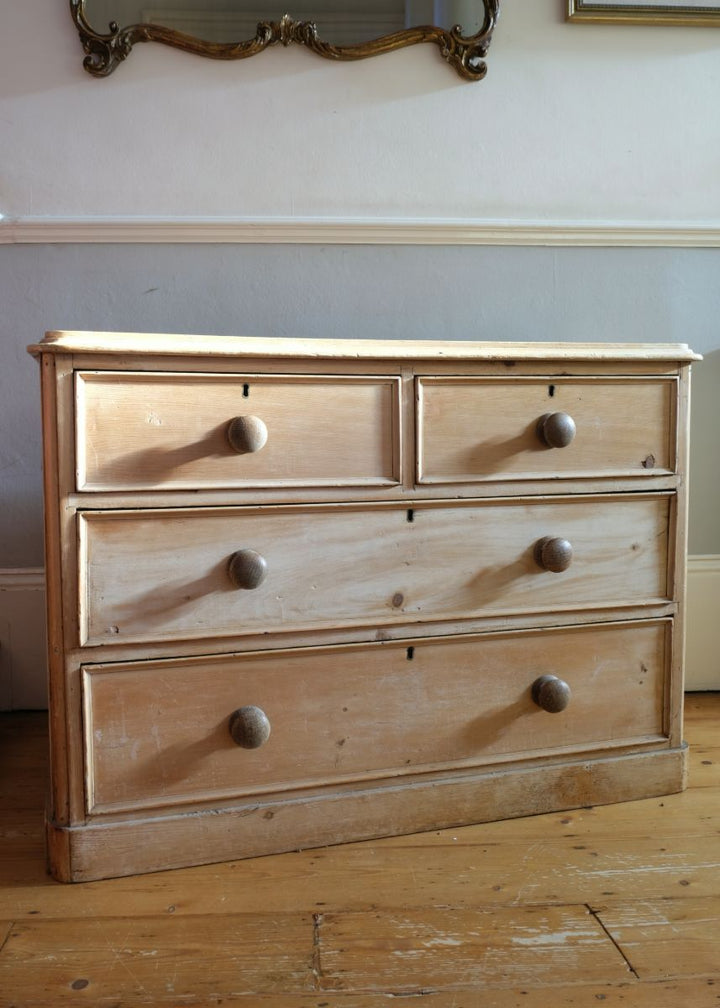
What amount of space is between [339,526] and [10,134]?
1.23 meters

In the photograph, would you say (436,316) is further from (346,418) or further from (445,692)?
(445,692)

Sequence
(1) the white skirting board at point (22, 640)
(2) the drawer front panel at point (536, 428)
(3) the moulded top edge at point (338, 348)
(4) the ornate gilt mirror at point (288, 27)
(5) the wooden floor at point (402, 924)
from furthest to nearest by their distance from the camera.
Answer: (1) the white skirting board at point (22, 640)
(4) the ornate gilt mirror at point (288, 27)
(2) the drawer front panel at point (536, 428)
(3) the moulded top edge at point (338, 348)
(5) the wooden floor at point (402, 924)

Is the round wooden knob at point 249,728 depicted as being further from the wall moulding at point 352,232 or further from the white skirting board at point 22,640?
the wall moulding at point 352,232

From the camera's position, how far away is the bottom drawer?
4.13 ft

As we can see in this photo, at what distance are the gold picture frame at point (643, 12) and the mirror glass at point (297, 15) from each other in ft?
0.80

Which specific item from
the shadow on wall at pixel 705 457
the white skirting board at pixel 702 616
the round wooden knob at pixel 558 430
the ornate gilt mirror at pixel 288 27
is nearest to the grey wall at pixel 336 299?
the shadow on wall at pixel 705 457

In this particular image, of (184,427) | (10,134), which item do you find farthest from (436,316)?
(10,134)

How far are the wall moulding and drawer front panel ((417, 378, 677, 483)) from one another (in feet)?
2.15

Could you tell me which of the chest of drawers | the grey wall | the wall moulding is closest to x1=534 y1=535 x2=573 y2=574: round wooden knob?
the chest of drawers

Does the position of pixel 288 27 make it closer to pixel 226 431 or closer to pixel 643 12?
pixel 643 12

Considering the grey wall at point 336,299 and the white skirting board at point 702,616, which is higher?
the grey wall at point 336,299

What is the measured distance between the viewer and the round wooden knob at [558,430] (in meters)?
1.38

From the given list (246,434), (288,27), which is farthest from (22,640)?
(288,27)

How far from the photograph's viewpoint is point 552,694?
141 cm
